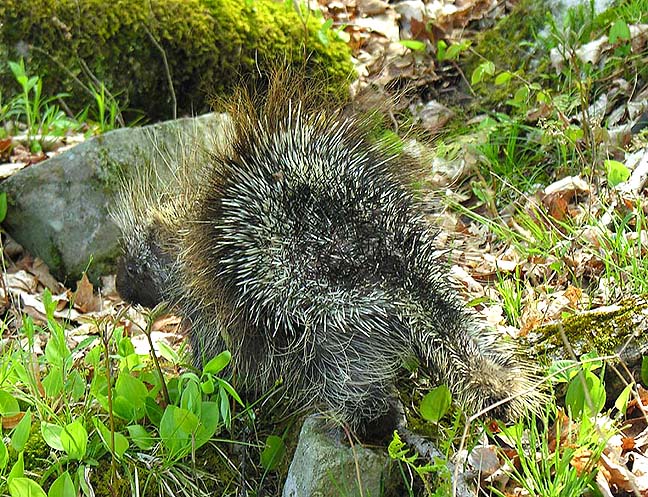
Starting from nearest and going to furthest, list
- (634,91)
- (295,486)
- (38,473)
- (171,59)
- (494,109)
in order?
(295,486), (38,473), (634,91), (494,109), (171,59)

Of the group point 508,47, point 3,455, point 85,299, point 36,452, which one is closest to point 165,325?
point 85,299

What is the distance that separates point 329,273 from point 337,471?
690 mm

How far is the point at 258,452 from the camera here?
3109 millimetres

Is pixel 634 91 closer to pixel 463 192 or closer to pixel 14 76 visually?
pixel 463 192

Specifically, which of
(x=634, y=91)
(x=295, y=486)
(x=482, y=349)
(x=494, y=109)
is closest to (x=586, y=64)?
(x=634, y=91)

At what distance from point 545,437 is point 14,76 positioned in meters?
5.23

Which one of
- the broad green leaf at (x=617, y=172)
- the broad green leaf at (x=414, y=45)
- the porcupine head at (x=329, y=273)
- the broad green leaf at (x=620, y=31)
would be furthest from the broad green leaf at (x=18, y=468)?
the broad green leaf at (x=414, y=45)

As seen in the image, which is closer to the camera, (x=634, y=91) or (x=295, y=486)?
(x=295, y=486)

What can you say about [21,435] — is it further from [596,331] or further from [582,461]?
[596,331]

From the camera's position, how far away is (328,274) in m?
2.62

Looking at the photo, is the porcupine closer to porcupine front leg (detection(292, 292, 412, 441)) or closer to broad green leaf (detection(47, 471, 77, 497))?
porcupine front leg (detection(292, 292, 412, 441))

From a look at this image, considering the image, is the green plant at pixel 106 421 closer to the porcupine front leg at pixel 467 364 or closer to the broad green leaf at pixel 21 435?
the broad green leaf at pixel 21 435

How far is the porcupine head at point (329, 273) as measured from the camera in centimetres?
259

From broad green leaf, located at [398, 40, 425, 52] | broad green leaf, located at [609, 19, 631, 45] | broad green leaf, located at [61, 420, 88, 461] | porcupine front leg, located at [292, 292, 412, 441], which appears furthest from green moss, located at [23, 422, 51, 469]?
broad green leaf, located at [398, 40, 425, 52]
